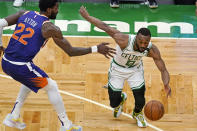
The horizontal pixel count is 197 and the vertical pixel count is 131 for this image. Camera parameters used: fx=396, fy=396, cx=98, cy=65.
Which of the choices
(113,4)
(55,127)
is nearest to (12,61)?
(55,127)

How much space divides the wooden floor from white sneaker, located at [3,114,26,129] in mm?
112

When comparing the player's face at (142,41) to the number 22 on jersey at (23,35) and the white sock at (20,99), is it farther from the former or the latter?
the white sock at (20,99)

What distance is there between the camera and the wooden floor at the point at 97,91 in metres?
6.18

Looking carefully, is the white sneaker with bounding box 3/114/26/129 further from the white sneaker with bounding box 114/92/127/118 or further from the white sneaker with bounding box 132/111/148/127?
the white sneaker with bounding box 132/111/148/127

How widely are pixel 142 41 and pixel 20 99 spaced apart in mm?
1997

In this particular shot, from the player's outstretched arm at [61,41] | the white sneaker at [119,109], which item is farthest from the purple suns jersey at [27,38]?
the white sneaker at [119,109]

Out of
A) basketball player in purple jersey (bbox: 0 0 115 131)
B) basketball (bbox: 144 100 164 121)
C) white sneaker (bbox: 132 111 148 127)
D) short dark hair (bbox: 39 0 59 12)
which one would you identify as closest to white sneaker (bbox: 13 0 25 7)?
basketball player in purple jersey (bbox: 0 0 115 131)

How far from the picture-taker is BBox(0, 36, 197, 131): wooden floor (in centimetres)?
618

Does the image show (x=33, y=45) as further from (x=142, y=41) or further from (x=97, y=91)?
(x=97, y=91)

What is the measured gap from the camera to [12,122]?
5.95m

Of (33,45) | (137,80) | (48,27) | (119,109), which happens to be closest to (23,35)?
(33,45)

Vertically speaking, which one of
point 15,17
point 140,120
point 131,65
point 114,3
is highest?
point 15,17

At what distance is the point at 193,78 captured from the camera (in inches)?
280

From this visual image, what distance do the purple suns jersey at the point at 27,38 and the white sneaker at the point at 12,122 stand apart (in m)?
1.12
